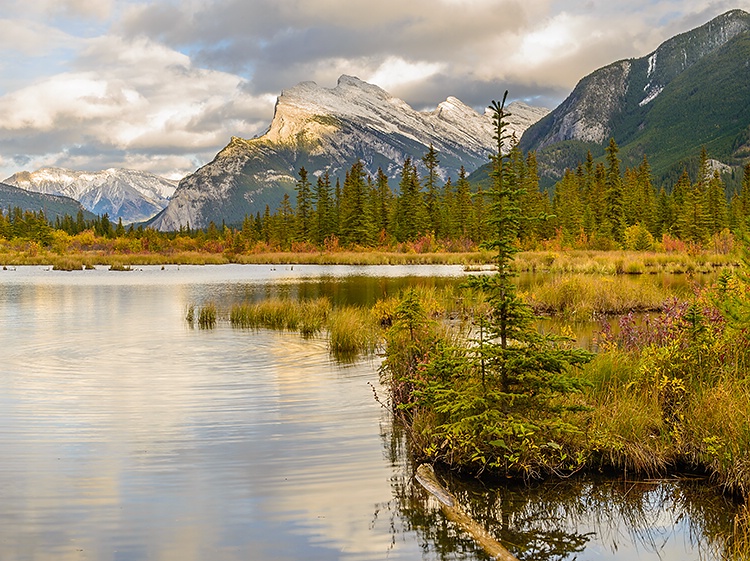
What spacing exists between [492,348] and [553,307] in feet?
66.5

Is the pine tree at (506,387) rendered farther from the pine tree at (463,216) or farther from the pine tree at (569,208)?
the pine tree at (463,216)

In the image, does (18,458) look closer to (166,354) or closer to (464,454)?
(464,454)

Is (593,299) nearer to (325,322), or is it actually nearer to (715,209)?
(325,322)

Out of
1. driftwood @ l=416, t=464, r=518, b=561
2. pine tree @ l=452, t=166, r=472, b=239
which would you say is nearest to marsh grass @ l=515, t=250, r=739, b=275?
pine tree @ l=452, t=166, r=472, b=239

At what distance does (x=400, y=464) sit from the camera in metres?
11.0

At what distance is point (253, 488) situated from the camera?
1001cm

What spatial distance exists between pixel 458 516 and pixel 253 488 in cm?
336

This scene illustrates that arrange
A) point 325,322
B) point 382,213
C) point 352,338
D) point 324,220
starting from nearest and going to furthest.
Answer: point 352,338 < point 325,322 < point 382,213 < point 324,220

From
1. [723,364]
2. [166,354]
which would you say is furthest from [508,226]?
[166,354]

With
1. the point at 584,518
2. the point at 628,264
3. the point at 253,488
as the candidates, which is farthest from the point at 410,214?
the point at 584,518

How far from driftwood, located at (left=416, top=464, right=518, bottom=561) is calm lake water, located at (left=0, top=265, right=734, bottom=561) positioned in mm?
181

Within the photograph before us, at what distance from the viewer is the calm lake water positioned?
8062 mm

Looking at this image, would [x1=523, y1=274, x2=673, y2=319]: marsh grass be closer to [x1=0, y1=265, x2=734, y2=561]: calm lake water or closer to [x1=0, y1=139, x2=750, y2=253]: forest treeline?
[x1=0, y1=265, x2=734, y2=561]: calm lake water

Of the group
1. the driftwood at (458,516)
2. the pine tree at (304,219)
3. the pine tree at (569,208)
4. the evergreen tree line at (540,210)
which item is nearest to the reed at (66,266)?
the evergreen tree line at (540,210)
